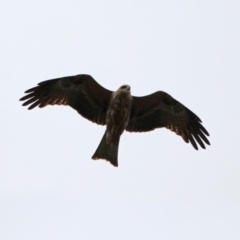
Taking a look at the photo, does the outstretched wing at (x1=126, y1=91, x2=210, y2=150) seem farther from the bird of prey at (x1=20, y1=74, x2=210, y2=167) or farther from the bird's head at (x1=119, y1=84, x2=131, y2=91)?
the bird's head at (x1=119, y1=84, x2=131, y2=91)

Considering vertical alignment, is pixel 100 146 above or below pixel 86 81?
below

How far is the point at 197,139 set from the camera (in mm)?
16328

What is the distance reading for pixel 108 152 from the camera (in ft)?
50.7

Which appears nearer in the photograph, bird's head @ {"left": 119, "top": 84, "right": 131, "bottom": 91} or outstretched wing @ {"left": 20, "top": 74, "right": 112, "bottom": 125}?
bird's head @ {"left": 119, "top": 84, "right": 131, "bottom": 91}

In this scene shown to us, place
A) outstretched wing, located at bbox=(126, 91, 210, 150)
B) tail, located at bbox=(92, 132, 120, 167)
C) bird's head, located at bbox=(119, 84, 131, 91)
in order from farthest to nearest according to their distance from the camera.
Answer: outstretched wing, located at bbox=(126, 91, 210, 150), tail, located at bbox=(92, 132, 120, 167), bird's head, located at bbox=(119, 84, 131, 91)

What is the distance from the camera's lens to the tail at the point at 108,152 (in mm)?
15438

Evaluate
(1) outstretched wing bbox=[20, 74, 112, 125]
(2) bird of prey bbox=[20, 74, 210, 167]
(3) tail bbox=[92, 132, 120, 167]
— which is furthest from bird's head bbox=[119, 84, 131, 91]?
(3) tail bbox=[92, 132, 120, 167]

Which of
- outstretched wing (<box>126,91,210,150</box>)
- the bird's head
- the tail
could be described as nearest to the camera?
the bird's head

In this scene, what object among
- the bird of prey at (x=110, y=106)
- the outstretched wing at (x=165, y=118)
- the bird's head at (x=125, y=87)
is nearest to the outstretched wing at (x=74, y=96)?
the bird of prey at (x=110, y=106)

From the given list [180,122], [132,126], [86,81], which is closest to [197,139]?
[180,122]

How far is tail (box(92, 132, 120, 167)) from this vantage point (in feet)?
50.6

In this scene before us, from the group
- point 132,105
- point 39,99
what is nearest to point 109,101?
point 132,105

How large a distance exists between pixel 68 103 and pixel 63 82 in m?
0.46

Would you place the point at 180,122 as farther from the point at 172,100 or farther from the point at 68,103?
the point at 68,103
